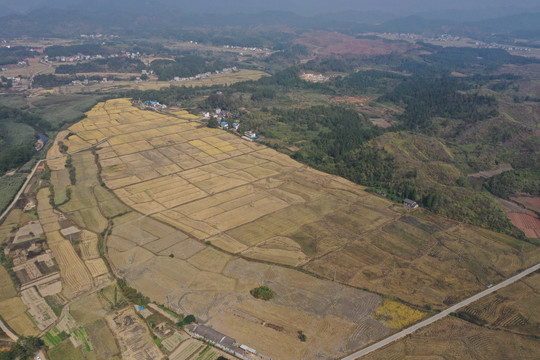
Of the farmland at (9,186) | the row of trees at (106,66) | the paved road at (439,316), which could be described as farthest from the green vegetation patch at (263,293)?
the row of trees at (106,66)

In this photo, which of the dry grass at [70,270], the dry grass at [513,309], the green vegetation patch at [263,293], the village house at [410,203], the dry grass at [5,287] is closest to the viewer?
the dry grass at [513,309]

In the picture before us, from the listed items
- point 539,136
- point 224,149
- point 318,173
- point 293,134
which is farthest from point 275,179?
point 539,136

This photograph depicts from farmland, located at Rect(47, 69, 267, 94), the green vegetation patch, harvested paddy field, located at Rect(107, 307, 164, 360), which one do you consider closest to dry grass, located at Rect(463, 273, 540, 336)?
the green vegetation patch

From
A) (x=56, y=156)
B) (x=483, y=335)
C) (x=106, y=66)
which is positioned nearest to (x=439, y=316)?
(x=483, y=335)

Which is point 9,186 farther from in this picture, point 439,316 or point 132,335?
point 439,316

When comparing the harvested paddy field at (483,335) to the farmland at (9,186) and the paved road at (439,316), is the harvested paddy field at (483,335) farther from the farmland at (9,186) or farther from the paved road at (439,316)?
the farmland at (9,186)

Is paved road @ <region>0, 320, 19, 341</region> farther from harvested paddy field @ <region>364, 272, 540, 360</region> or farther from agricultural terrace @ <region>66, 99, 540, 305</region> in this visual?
harvested paddy field @ <region>364, 272, 540, 360</region>
